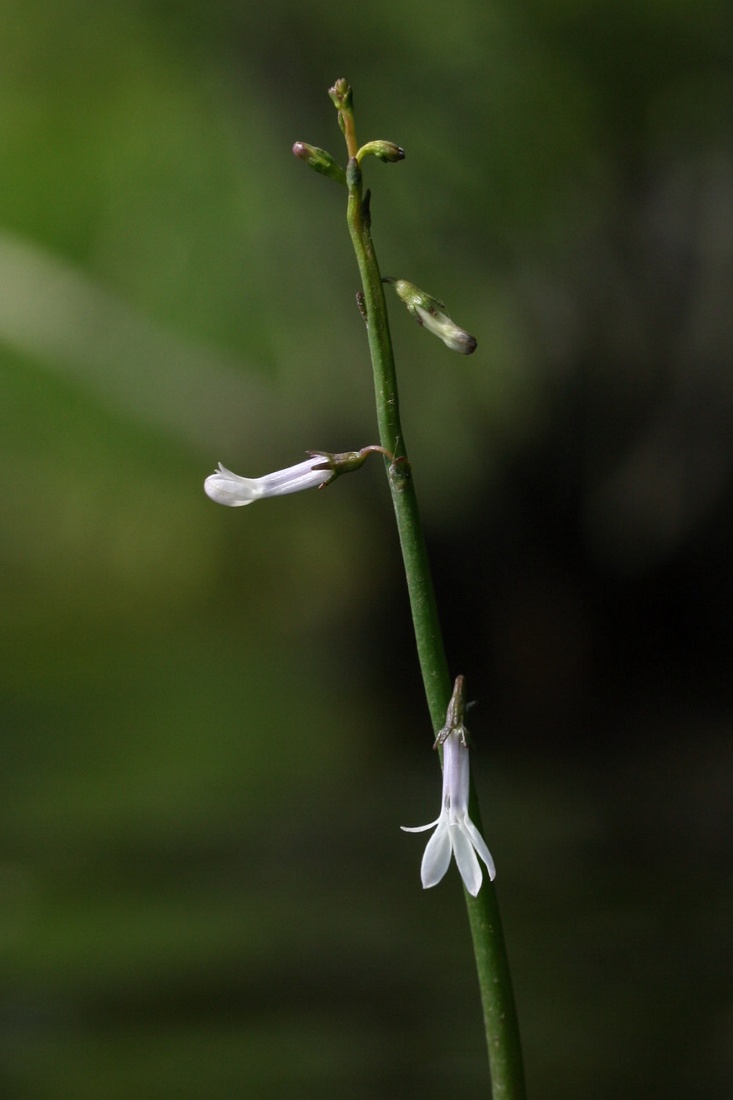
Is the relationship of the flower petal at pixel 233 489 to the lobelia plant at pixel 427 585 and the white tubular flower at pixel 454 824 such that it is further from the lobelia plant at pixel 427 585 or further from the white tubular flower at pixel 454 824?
the white tubular flower at pixel 454 824

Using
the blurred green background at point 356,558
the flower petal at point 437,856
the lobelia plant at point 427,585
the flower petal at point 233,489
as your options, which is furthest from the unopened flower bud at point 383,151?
the blurred green background at point 356,558

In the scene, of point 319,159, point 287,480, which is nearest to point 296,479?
point 287,480

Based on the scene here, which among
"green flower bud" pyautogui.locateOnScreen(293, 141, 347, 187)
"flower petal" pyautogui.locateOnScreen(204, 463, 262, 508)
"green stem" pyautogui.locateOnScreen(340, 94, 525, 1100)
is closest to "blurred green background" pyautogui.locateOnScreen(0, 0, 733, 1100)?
"green stem" pyautogui.locateOnScreen(340, 94, 525, 1100)

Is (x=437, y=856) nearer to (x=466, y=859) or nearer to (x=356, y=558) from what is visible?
(x=466, y=859)

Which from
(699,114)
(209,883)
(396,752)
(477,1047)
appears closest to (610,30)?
(699,114)

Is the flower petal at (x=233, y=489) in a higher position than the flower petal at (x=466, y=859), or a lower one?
higher

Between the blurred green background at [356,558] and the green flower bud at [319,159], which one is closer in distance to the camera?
the green flower bud at [319,159]
